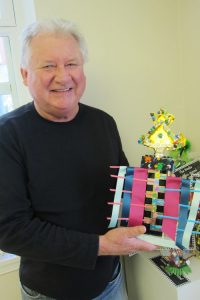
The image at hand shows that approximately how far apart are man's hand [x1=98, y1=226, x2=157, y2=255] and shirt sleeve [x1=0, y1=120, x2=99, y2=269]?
0.03 metres

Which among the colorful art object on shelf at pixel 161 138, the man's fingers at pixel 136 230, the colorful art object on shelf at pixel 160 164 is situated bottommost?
the man's fingers at pixel 136 230

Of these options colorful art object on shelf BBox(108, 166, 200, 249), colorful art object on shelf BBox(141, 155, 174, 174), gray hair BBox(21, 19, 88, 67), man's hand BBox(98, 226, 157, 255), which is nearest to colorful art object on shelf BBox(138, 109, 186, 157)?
colorful art object on shelf BBox(141, 155, 174, 174)

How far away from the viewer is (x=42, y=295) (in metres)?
0.97

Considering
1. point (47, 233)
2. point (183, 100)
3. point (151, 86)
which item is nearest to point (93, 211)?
point (47, 233)

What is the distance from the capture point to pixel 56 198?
90cm

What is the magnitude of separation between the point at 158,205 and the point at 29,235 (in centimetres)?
38

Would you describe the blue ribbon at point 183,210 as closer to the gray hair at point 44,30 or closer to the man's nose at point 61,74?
the man's nose at point 61,74

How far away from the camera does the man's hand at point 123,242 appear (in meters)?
0.75

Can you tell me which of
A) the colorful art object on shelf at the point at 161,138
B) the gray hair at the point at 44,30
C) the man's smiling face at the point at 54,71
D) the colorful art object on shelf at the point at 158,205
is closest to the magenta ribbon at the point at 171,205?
the colorful art object on shelf at the point at 158,205

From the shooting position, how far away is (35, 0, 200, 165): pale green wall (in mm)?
1226

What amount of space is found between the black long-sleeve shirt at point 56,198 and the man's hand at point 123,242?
0.03 m

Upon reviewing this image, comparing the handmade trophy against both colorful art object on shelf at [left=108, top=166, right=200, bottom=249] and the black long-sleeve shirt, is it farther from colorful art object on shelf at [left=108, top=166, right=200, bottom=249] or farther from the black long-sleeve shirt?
the black long-sleeve shirt

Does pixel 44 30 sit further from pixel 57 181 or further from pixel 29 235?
pixel 29 235

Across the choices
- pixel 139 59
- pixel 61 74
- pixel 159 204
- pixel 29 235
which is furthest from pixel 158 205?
pixel 139 59
